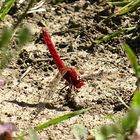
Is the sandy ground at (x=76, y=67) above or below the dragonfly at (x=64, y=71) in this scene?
below

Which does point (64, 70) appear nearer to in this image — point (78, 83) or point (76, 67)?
point (78, 83)

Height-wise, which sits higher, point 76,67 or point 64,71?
point 64,71

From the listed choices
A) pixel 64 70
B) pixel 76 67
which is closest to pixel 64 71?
pixel 64 70

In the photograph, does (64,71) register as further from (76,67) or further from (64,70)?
(76,67)

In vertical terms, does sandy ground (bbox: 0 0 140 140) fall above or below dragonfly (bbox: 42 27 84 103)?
below

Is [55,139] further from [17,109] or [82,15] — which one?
[82,15]

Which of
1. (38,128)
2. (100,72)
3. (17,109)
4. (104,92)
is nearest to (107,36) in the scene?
(100,72)

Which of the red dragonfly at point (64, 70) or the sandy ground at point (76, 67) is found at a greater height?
the red dragonfly at point (64, 70)

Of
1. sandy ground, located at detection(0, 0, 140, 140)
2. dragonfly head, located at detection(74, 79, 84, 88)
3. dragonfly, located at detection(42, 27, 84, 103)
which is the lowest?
sandy ground, located at detection(0, 0, 140, 140)

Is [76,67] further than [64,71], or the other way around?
[76,67]

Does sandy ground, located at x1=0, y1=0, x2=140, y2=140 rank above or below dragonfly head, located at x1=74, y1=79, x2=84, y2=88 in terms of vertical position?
below

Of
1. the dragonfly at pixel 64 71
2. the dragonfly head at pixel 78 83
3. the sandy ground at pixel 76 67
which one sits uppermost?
the dragonfly at pixel 64 71
